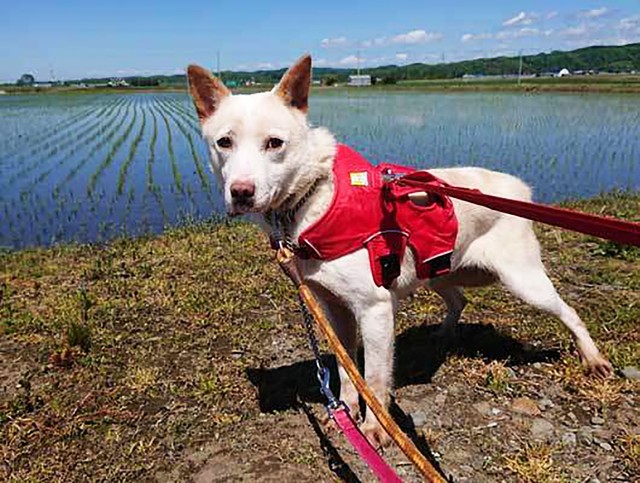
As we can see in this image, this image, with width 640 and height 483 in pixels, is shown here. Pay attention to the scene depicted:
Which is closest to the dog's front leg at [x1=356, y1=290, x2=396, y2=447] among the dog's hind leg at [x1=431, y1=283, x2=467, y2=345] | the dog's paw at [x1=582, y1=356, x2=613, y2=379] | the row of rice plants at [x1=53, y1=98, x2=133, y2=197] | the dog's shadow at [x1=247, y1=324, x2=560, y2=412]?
the dog's shadow at [x1=247, y1=324, x2=560, y2=412]

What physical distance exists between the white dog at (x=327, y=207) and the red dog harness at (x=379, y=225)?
0.07 m

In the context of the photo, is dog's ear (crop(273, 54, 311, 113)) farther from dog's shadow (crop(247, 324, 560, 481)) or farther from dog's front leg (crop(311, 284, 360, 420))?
dog's shadow (crop(247, 324, 560, 481))

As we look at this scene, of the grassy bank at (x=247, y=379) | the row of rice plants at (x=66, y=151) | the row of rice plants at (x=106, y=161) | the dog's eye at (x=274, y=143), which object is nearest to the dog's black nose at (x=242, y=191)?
the dog's eye at (x=274, y=143)

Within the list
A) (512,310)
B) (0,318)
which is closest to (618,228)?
(512,310)

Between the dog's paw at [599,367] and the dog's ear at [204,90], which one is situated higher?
the dog's ear at [204,90]

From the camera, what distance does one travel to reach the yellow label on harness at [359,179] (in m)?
3.44

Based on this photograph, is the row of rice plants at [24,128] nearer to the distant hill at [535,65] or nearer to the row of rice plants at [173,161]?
the row of rice plants at [173,161]

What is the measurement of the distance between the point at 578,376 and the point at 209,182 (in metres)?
13.0

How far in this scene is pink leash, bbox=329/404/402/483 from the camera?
215cm

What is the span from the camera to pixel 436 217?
12.2 feet

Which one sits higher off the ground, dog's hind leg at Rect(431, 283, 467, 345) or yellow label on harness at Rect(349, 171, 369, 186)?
yellow label on harness at Rect(349, 171, 369, 186)

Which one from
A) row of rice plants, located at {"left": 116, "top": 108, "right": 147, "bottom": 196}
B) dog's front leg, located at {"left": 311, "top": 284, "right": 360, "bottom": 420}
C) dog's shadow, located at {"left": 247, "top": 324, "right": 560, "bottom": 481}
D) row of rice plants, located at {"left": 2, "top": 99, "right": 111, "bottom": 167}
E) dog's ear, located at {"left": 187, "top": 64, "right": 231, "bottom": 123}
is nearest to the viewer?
dog's ear, located at {"left": 187, "top": 64, "right": 231, "bottom": 123}

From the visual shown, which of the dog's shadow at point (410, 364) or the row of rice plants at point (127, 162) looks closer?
the dog's shadow at point (410, 364)

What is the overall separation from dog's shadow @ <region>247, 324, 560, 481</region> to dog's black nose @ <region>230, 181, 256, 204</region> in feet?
6.26
